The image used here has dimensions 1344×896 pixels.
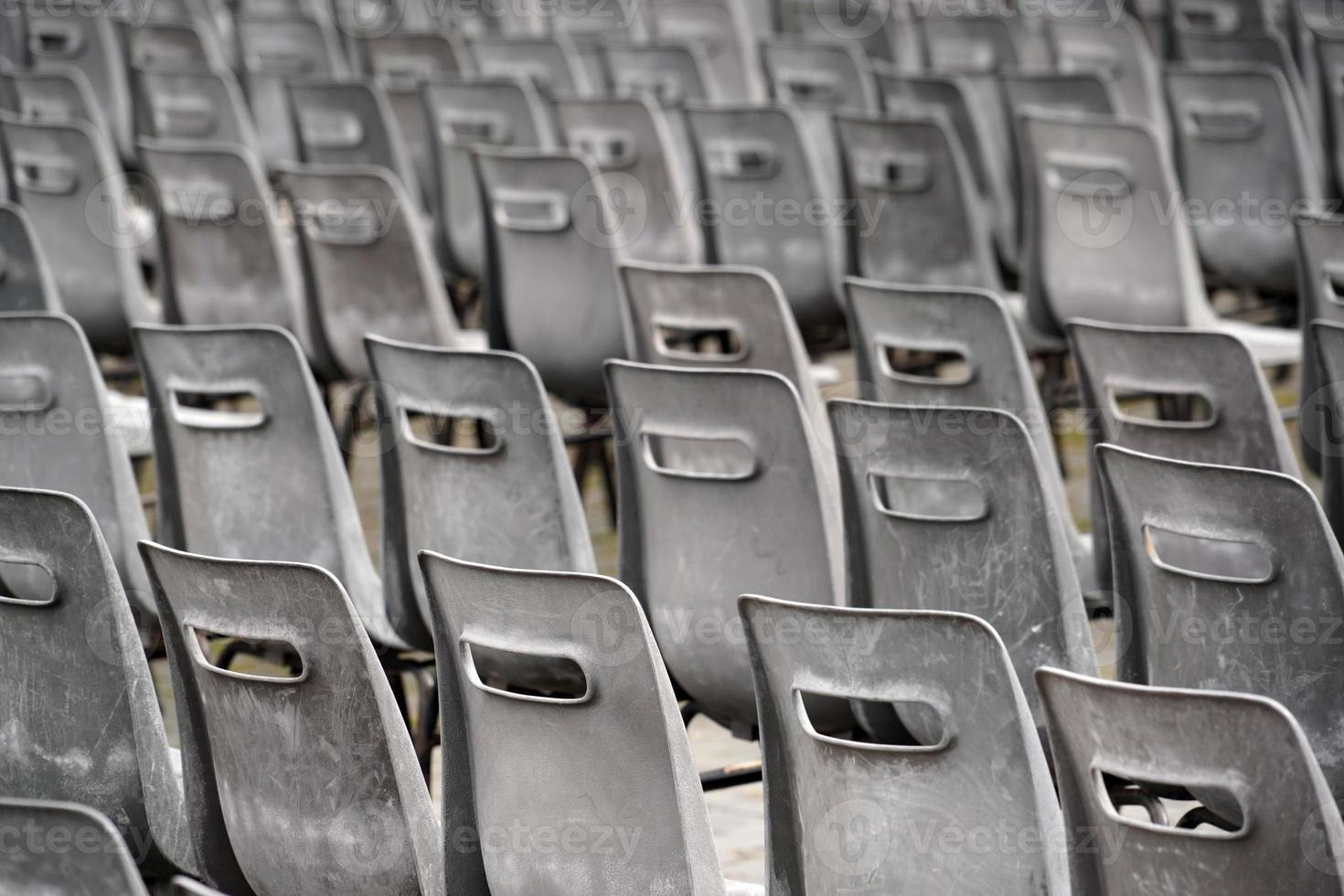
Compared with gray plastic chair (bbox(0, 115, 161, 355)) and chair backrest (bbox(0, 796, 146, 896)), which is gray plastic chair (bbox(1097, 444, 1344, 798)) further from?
gray plastic chair (bbox(0, 115, 161, 355))

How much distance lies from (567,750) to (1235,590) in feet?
2.75

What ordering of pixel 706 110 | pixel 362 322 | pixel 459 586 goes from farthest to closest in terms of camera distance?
pixel 706 110
pixel 362 322
pixel 459 586

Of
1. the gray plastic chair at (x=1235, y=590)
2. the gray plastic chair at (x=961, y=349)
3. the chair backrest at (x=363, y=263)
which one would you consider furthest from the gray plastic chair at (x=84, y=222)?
the gray plastic chair at (x=1235, y=590)

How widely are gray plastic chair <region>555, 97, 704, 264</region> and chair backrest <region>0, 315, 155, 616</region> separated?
199cm

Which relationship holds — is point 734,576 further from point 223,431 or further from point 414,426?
point 414,426

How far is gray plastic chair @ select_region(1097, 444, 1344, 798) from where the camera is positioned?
231 centimetres

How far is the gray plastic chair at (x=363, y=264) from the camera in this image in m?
4.61

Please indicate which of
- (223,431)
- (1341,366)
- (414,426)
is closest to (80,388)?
(223,431)

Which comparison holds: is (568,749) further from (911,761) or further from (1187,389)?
(1187,389)

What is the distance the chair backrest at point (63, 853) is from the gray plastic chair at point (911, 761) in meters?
0.74

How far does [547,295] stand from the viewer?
15.5 feet

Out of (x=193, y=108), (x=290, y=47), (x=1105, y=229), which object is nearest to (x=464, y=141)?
(x=193, y=108)

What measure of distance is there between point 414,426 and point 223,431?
8.63ft

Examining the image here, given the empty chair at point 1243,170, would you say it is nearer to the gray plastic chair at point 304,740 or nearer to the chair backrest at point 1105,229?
the chair backrest at point 1105,229
